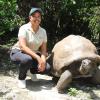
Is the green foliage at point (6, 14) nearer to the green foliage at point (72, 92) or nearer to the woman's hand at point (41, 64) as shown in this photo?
the woman's hand at point (41, 64)

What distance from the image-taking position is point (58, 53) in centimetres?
666

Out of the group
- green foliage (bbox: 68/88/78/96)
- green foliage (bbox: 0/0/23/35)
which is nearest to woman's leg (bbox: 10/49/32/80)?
green foliage (bbox: 68/88/78/96)

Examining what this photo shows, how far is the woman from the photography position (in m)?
6.32

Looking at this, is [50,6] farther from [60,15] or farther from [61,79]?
[61,79]

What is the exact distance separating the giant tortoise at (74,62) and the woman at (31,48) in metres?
0.27

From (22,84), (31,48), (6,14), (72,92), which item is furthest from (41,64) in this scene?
(6,14)

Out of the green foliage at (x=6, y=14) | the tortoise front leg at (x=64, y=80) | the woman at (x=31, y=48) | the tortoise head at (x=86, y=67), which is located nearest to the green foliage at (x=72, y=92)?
the tortoise front leg at (x=64, y=80)

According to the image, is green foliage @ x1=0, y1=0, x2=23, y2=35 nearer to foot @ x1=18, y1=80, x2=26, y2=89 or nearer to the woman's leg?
the woman's leg

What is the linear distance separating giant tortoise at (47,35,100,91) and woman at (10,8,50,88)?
0.27 m

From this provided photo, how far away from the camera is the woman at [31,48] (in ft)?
20.7

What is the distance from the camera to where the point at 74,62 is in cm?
636

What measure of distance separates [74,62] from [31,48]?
33.2 inches

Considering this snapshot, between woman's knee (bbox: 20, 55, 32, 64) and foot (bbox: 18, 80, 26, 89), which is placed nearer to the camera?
woman's knee (bbox: 20, 55, 32, 64)

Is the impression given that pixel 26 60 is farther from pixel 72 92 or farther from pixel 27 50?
pixel 72 92
